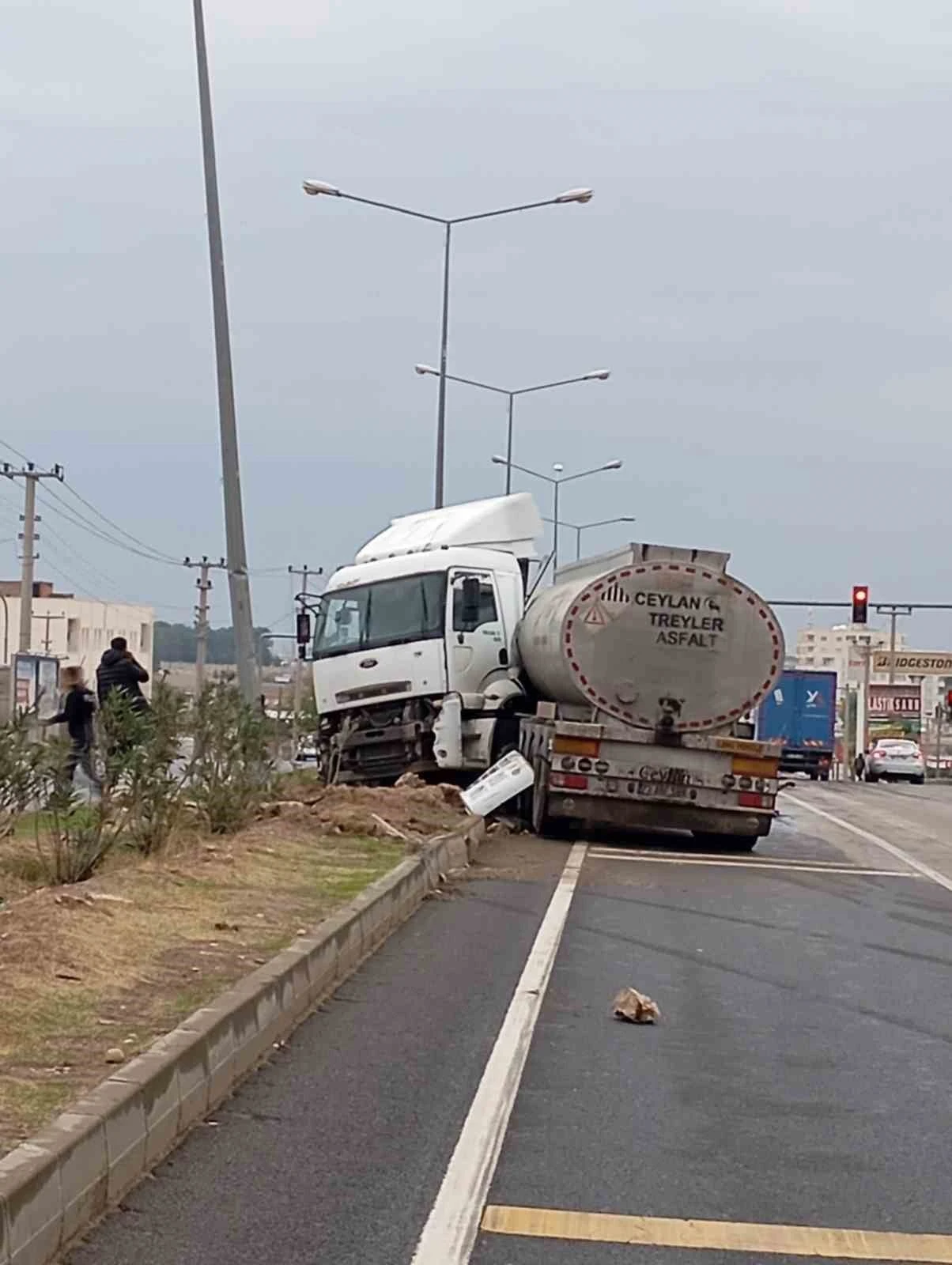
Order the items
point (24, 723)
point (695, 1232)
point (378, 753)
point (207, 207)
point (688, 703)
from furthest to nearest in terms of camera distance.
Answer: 1. point (378, 753)
2. point (207, 207)
3. point (688, 703)
4. point (24, 723)
5. point (695, 1232)

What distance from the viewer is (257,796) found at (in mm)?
17234

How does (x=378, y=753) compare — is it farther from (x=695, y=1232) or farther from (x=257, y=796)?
(x=695, y=1232)

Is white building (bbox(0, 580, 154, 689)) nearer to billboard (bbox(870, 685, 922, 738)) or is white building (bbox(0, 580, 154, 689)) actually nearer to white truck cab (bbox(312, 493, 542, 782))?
billboard (bbox(870, 685, 922, 738))

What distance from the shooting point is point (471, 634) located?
2405 cm

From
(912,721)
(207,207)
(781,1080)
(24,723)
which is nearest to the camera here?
(781,1080)

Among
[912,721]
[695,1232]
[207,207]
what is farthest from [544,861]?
[912,721]

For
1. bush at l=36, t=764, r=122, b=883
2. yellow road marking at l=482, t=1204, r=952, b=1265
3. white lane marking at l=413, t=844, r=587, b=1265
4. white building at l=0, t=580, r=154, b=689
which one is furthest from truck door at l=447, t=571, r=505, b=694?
white building at l=0, t=580, r=154, b=689

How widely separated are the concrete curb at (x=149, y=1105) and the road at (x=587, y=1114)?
0.10 meters

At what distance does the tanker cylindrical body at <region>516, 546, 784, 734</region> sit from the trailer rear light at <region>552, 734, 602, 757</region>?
1.42ft

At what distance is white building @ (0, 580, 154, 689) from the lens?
298 ft

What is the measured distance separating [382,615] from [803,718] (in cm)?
3287

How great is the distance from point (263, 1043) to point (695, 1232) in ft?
9.20

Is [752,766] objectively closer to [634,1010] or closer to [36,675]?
[634,1010]

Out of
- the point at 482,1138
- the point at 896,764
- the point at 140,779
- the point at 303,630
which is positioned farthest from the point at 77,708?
the point at 896,764
